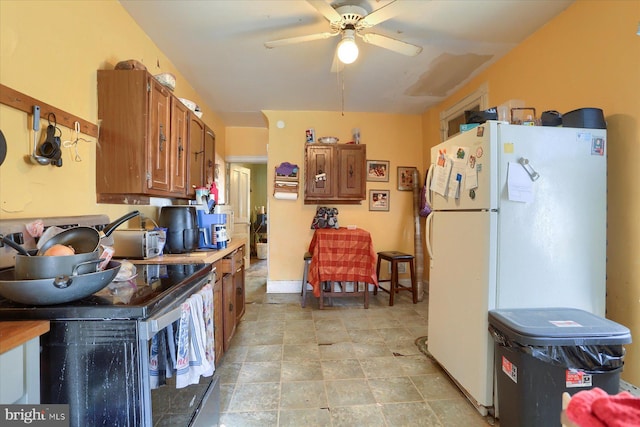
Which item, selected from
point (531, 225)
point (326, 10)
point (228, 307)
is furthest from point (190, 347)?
point (326, 10)


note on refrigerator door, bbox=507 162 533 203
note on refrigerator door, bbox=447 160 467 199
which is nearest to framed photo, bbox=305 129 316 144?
note on refrigerator door, bbox=447 160 467 199

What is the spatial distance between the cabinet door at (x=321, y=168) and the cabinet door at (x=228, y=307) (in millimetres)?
1940

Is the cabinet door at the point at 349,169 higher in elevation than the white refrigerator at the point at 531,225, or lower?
higher

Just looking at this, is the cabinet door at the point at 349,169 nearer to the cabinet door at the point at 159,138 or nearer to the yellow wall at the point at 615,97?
the yellow wall at the point at 615,97

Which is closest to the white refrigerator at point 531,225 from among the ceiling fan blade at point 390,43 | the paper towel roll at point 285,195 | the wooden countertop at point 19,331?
the ceiling fan blade at point 390,43

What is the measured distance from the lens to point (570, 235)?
1.66 m

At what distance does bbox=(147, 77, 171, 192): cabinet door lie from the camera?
1863mm

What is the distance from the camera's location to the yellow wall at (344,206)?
13.6ft

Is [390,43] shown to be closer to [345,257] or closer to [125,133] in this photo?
[125,133]

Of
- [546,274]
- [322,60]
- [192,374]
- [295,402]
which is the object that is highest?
[322,60]

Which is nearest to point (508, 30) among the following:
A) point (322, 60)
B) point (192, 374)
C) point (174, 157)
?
point (322, 60)

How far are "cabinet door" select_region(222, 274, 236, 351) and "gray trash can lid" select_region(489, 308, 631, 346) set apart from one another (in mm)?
1829

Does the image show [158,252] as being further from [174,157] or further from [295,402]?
[295,402]

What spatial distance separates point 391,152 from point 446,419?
3.41m
